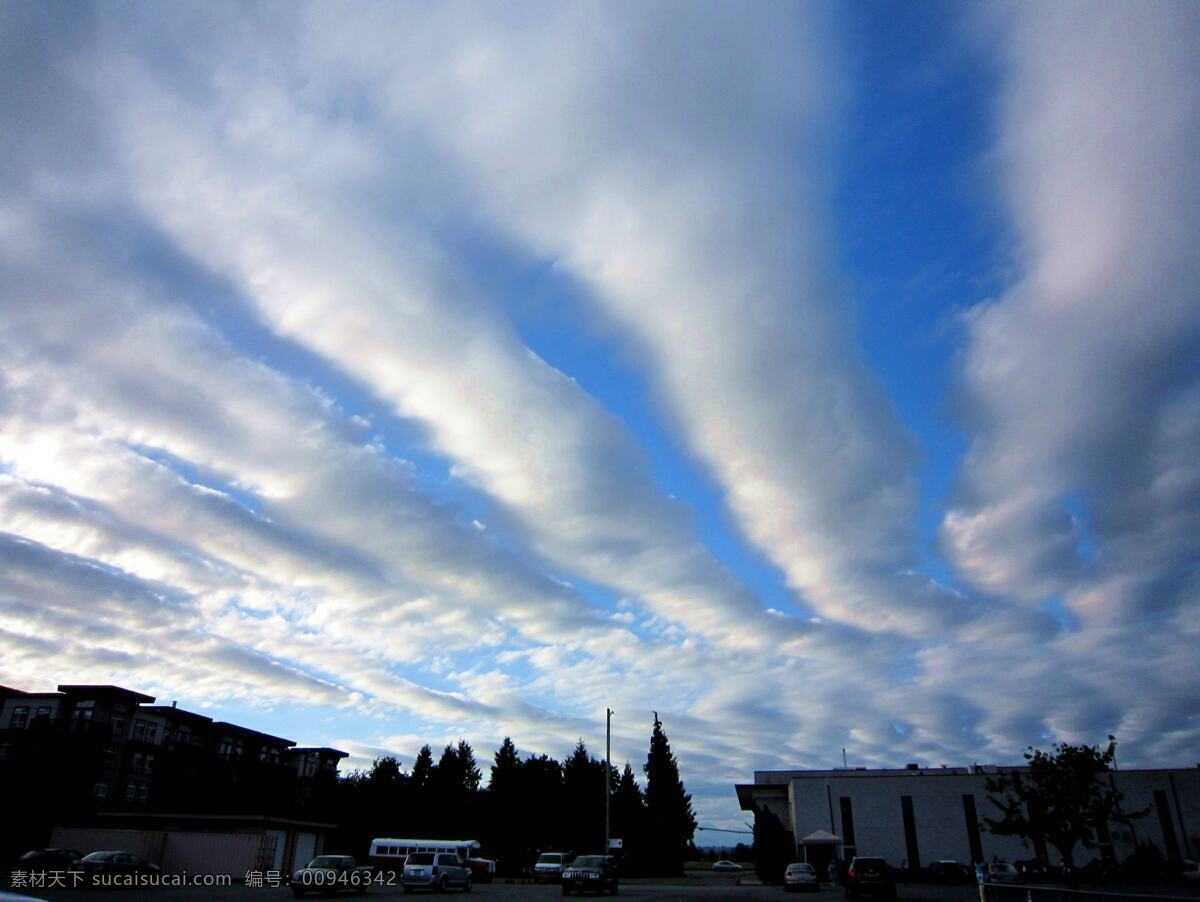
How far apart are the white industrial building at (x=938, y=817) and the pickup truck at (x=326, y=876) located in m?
37.2

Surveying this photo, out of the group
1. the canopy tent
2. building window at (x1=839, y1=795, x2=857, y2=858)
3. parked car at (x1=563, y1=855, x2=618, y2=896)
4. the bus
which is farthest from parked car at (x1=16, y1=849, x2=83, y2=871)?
building window at (x1=839, y1=795, x2=857, y2=858)

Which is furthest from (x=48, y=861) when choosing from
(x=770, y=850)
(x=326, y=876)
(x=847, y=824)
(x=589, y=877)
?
(x=847, y=824)

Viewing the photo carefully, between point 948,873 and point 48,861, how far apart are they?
56220 mm

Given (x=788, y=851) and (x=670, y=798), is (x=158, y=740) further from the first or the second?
(x=788, y=851)

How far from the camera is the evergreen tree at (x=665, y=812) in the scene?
254 feet

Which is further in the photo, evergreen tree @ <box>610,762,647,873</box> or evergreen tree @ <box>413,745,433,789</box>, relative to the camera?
evergreen tree @ <box>413,745,433,789</box>

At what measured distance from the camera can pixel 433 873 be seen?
4188 cm

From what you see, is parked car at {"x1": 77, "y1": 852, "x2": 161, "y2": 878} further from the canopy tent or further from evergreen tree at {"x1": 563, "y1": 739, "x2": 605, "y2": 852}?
evergreen tree at {"x1": 563, "y1": 739, "x2": 605, "y2": 852}

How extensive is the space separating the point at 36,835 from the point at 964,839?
69515mm

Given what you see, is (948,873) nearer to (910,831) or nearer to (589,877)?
(910,831)

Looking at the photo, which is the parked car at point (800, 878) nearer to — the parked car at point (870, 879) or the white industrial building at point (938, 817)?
the parked car at point (870, 879)

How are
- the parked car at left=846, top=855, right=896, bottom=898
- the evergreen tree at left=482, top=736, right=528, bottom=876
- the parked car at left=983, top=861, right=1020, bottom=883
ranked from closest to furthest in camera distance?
the parked car at left=846, top=855, right=896, bottom=898 < the parked car at left=983, top=861, right=1020, bottom=883 < the evergreen tree at left=482, top=736, right=528, bottom=876

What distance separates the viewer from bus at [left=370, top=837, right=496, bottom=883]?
62.4 meters

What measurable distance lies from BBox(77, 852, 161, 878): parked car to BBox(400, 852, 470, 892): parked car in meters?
14.0
